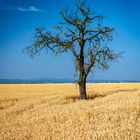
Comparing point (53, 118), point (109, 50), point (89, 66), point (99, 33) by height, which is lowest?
point (53, 118)

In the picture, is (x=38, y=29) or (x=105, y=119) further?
(x=38, y=29)

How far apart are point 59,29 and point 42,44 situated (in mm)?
2448

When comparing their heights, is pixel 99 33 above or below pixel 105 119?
above

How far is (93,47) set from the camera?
27844 mm

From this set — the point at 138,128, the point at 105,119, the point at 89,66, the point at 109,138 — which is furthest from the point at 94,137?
the point at 89,66

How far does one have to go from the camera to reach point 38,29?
91.5 ft

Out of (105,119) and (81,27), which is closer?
(105,119)

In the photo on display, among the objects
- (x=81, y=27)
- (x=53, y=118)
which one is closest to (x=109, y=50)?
(x=81, y=27)

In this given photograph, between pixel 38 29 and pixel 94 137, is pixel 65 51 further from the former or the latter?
pixel 94 137

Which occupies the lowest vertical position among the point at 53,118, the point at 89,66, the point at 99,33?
the point at 53,118

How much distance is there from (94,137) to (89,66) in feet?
70.7

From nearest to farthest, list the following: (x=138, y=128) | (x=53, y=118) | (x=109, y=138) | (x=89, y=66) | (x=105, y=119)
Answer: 1. (x=109, y=138)
2. (x=138, y=128)
3. (x=105, y=119)
4. (x=53, y=118)
5. (x=89, y=66)

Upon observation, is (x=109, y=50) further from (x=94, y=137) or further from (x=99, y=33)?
(x=94, y=137)

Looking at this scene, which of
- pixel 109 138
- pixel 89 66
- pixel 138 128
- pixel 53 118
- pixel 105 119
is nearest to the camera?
pixel 109 138
